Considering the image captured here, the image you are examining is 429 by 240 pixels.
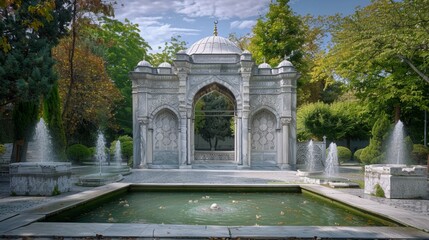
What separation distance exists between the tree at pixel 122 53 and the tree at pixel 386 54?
53.5 feet

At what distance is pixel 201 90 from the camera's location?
64.5ft

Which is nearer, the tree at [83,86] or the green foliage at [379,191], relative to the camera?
the green foliage at [379,191]

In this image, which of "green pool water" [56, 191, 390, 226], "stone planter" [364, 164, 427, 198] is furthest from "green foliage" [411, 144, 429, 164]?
"green pool water" [56, 191, 390, 226]

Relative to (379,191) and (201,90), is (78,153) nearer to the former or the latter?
(201,90)

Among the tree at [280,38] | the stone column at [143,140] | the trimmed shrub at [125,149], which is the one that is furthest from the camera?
the tree at [280,38]

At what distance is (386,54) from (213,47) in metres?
9.35

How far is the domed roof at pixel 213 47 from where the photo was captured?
20188 millimetres

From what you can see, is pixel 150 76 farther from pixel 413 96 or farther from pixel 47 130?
pixel 413 96

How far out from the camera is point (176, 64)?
60.4 ft

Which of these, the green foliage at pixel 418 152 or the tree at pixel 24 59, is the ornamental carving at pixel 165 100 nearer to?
the tree at pixel 24 59

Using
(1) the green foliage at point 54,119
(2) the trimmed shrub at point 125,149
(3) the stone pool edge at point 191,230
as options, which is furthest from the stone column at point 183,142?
(3) the stone pool edge at point 191,230

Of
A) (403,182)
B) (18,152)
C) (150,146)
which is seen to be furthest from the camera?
(150,146)

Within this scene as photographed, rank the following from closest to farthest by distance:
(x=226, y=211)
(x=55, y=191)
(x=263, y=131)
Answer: (x=226, y=211) < (x=55, y=191) < (x=263, y=131)

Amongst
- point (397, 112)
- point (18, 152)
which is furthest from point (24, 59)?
point (397, 112)
